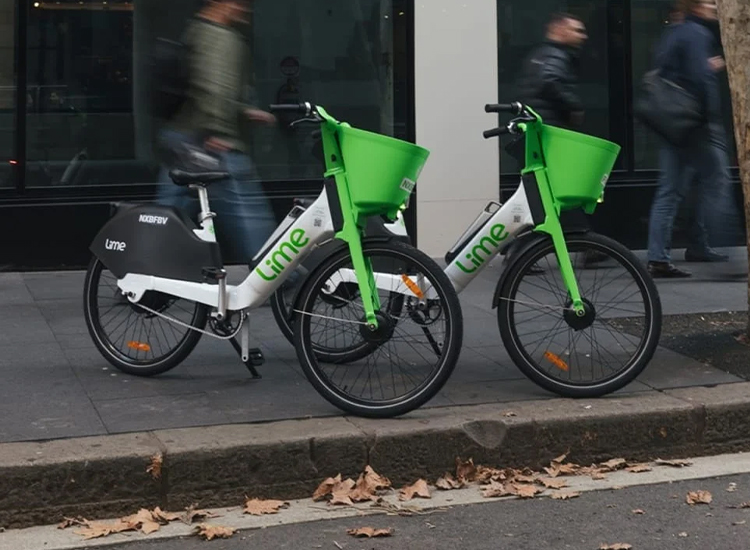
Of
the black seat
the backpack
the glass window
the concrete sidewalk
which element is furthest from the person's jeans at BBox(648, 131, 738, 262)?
the black seat

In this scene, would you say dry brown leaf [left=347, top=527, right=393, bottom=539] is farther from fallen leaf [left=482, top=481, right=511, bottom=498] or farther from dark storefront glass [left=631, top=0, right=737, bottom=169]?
dark storefront glass [left=631, top=0, right=737, bottom=169]

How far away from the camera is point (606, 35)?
10.8 metres

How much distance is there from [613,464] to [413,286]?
115 centimetres

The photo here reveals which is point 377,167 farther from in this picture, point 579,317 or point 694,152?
point 694,152

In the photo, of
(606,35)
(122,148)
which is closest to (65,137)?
(122,148)

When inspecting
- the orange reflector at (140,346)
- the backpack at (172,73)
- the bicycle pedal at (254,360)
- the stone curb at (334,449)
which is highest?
the backpack at (172,73)

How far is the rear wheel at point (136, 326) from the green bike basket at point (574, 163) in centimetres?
174

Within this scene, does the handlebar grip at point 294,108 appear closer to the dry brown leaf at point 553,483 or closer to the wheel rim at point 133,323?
the wheel rim at point 133,323

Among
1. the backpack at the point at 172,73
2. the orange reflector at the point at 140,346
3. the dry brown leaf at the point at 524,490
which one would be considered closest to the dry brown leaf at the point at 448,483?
the dry brown leaf at the point at 524,490

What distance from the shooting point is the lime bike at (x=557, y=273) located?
5742mm

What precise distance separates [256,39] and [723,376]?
16.9ft

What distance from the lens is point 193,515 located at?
4.82 meters

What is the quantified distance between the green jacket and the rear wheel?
1502 mm

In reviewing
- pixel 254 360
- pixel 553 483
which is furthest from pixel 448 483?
pixel 254 360
